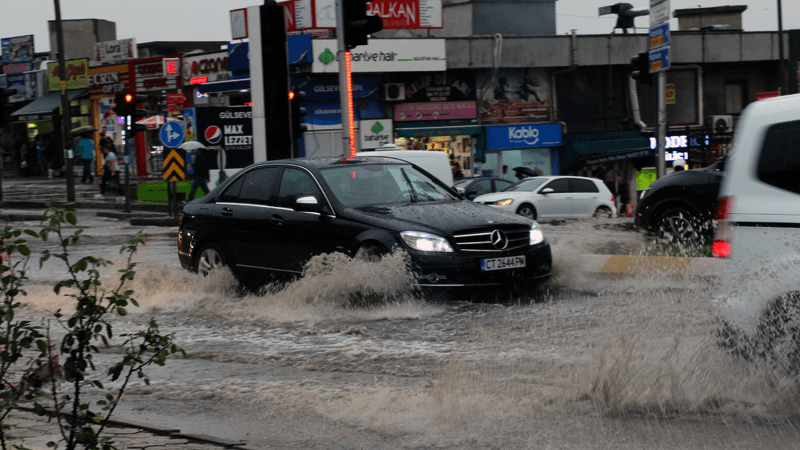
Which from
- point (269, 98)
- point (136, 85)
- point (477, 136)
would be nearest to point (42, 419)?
point (269, 98)

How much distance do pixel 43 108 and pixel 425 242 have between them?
144 feet

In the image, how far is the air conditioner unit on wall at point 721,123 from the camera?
3956 cm

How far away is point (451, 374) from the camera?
5.84 m

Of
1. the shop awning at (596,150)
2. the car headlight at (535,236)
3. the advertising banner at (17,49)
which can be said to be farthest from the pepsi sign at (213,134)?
the advertising banner at (17,49)

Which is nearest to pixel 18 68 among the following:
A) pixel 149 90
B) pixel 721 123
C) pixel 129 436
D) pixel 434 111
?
pixel 149 90

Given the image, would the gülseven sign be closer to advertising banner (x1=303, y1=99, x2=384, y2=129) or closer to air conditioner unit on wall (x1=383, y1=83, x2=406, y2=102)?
air conditioner unit on wall (x1=383, y1=83, x2=406, y2=102)

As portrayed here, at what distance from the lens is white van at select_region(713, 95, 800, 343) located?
5090 mm

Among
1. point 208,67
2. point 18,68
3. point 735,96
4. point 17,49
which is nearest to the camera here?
point 208,67

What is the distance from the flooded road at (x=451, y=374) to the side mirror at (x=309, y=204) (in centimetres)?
59

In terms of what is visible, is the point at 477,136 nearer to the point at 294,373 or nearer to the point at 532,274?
the point at 532,274

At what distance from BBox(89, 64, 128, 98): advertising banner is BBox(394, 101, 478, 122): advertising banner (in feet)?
47.0

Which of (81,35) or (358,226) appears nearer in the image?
(358,226)

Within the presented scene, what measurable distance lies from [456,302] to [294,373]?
2859 mm

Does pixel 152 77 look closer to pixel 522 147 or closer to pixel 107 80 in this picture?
pixel 107 80
